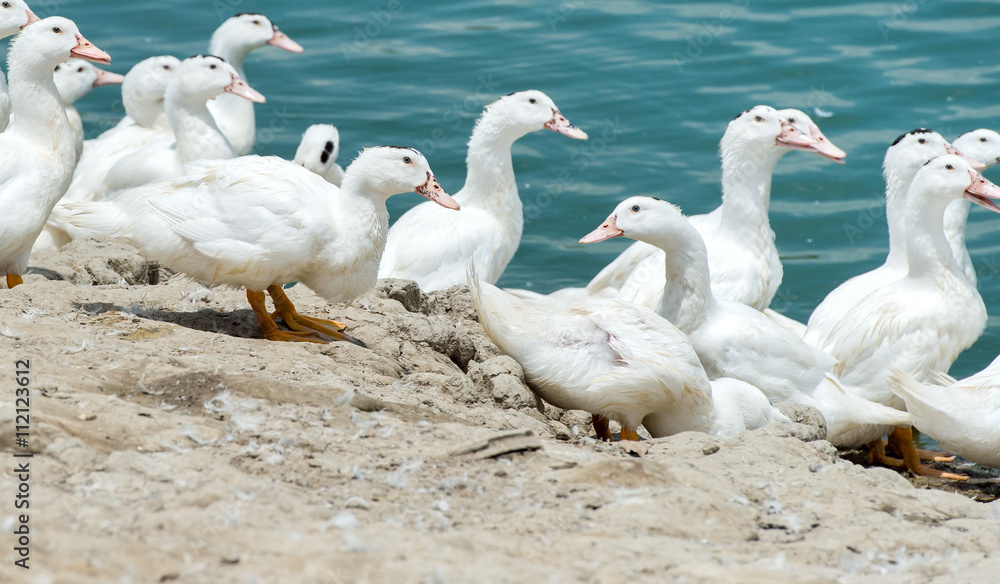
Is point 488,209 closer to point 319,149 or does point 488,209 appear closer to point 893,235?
point 319,149

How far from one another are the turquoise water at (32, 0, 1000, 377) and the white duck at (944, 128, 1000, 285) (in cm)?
181

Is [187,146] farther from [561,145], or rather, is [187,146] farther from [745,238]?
[561,145]

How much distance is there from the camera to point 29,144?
605 cm

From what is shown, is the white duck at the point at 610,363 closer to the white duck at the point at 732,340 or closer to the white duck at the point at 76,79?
the white duck at the point at 732,340

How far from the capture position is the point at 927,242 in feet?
22.5

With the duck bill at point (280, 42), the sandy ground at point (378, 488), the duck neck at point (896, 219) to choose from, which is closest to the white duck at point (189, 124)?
the duck bill at point (280, 42)

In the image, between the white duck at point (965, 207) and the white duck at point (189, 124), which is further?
the white duck at point (189, 124)

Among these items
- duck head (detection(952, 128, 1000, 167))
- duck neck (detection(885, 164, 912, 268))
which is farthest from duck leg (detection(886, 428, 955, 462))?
duck head (detection(952, 128, 1000, 167))

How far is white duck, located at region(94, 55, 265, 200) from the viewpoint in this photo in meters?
8.12

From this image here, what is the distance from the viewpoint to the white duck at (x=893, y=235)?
23.6 feet

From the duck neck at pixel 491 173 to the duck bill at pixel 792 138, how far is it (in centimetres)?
202

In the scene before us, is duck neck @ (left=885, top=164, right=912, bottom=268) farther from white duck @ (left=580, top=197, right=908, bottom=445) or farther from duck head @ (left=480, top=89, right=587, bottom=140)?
duck head @ (left=480, top=89, right=587, bottom=140)

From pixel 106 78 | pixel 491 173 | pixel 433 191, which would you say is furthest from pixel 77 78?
pixel 433 191

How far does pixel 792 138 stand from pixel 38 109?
16.9 feet
